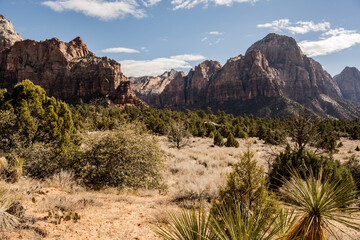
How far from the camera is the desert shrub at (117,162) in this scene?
882 centimetres

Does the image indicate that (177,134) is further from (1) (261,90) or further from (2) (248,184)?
(1) (261,90)

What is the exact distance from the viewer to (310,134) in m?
11.4

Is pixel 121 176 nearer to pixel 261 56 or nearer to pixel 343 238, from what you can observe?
pixel 343 238

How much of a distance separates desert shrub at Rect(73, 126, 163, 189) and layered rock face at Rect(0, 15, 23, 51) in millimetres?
197536

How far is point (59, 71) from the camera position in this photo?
128 m

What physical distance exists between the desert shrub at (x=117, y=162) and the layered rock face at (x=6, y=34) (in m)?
198

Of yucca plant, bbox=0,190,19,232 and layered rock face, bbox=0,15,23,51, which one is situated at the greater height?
layered rock face, bbox=0,15,23,51

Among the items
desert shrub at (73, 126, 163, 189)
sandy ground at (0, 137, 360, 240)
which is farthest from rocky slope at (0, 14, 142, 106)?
sandy ground at (0, 137, 360, 240)

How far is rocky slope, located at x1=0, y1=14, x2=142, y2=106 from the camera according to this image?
4737 inches

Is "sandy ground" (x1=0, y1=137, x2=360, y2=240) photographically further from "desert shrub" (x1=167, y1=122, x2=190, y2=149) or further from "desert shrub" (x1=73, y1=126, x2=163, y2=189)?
"desert shrub" (x1=167, y1=122, x2=190, y2=149)

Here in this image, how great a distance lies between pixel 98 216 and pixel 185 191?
3.44m

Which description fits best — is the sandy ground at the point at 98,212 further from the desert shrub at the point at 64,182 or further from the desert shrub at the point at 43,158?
the desert shrub at the point at 43,158

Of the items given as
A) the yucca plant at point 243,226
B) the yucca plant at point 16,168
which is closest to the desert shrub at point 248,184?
the yucca plant at point 243,226

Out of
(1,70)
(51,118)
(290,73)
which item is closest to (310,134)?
(51,118)
